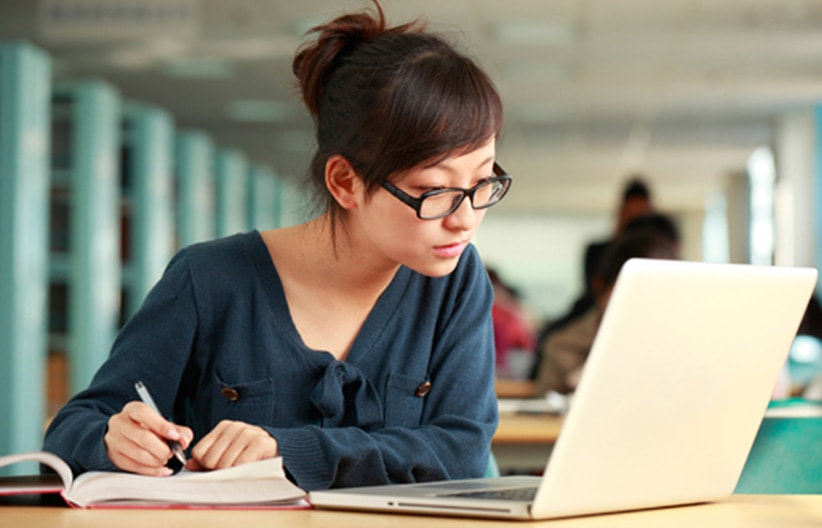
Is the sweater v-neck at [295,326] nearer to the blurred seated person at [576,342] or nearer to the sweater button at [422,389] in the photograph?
the sweater button at [422,389]

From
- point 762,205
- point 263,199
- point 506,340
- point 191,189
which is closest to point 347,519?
point 506,340

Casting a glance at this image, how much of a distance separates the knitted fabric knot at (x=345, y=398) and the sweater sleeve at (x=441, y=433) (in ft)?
0.10

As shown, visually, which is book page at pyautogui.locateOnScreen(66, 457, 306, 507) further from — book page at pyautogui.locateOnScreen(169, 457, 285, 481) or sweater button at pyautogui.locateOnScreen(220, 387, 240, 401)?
sweater button at pyautogui.locateOnScreen(220, 387, 240, 401)

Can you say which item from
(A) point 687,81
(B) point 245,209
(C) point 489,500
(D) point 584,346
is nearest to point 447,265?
(C) point 489,500

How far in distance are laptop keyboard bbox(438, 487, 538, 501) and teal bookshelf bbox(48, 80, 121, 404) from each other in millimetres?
6733

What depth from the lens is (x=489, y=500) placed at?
44.8 inches

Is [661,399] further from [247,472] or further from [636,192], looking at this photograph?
[636,192]

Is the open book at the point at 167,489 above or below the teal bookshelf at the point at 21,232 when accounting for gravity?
above

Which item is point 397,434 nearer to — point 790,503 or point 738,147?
point 790,503

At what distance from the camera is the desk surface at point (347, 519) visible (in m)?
1.12

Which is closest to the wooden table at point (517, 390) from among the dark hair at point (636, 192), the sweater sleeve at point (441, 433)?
the dark hair at point (636, 192)

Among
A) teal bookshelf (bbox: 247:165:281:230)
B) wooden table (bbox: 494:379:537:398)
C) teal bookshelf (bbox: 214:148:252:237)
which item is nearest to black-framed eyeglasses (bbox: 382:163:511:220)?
wooden table (bbox: 494:379:537:398)

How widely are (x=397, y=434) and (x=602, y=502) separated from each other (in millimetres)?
389

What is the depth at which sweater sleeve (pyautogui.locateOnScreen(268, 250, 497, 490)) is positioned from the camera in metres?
1.40
